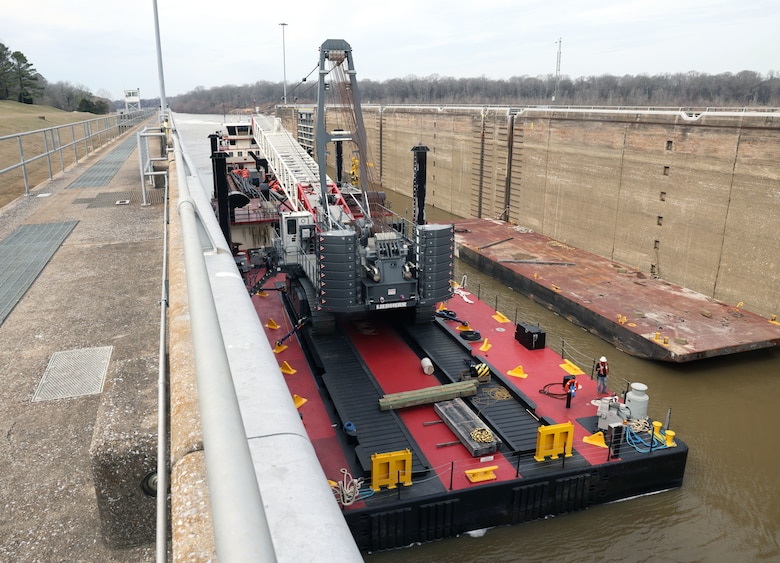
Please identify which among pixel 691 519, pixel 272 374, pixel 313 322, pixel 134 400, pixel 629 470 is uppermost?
pixel 272 374

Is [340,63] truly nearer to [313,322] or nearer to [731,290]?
[313,322]

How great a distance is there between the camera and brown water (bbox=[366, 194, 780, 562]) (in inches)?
446

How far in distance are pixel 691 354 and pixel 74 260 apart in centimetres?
1597

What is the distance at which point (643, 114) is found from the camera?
83.1 feet

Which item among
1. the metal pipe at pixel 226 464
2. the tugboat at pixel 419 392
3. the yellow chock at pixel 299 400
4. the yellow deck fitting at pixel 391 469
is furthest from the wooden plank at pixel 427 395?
the metal pipe at pixel 226 464

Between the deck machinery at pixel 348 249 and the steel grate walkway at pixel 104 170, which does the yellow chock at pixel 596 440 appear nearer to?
the deck machinery at pixel 348 249

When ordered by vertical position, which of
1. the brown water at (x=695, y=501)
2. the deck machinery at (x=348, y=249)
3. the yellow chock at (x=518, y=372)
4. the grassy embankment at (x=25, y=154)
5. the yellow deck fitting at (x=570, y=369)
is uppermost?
the grassy embankment at (x=25, y=154)

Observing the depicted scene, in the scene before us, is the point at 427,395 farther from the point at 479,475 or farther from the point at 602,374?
the point at 602,374

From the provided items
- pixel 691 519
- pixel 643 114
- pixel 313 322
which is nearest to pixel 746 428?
pixel 691 519

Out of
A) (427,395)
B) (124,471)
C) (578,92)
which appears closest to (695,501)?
(427,395)

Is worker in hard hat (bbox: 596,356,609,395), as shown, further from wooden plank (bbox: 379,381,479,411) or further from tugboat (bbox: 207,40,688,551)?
wooden plank (bbox: 379,381,479,411)

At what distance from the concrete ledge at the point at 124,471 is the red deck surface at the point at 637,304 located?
55.2ft

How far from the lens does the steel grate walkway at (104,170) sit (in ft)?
50.4

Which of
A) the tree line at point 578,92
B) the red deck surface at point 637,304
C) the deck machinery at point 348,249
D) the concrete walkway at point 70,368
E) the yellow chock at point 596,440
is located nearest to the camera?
the concrete walkway at point 70,368
